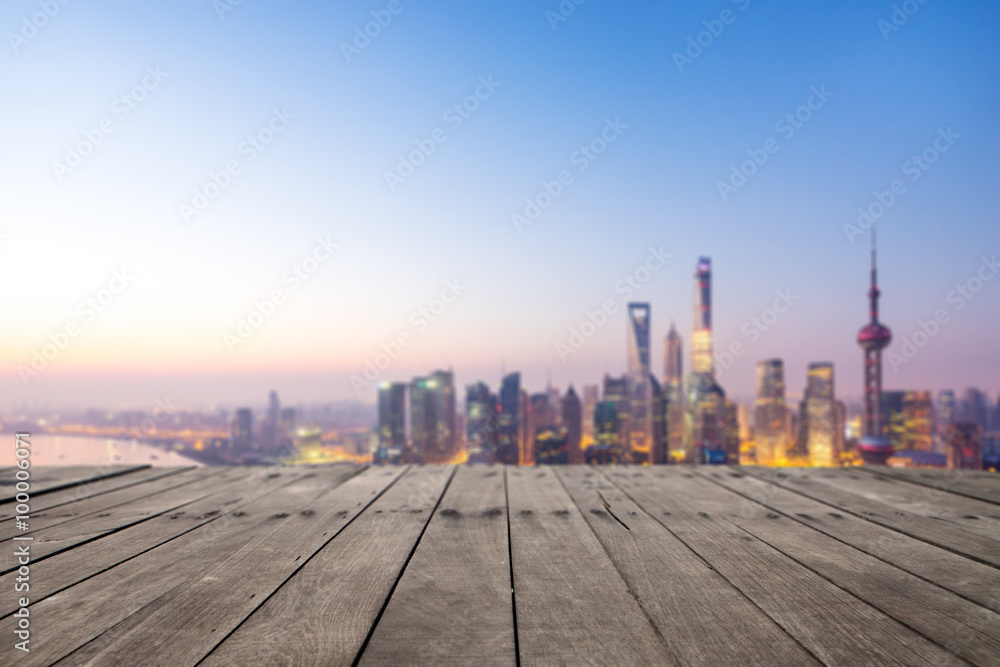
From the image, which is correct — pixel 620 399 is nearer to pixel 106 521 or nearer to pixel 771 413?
pixel 771 413

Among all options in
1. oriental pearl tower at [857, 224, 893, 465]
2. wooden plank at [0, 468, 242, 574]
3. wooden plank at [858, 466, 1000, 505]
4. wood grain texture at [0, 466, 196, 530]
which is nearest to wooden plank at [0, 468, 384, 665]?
wooden plank at [0, 468, 242, 574]

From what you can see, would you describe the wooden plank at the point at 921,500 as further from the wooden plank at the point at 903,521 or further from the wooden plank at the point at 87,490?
the wooden plank at the point at 87,490

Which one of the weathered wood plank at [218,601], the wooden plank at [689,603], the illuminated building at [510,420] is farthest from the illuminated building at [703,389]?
the weathered wood plank at [218,601]

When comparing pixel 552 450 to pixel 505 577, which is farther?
pixel 552 450

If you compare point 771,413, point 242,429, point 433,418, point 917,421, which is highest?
point 242,429

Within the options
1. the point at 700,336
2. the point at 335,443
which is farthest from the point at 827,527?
the point at 700,336

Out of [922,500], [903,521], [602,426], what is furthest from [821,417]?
[903,521]
